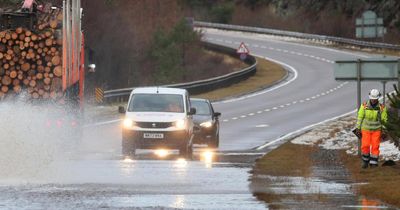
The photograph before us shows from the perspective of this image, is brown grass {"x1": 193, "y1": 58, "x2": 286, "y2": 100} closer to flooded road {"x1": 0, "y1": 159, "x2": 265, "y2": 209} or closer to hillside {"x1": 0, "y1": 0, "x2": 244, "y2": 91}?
hillside {"x1": 0, "y1": 0, "x2": 244, "y2": 91}

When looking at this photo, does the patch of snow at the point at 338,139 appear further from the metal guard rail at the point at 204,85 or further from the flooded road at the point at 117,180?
the metal guard rail at the point at 204,85

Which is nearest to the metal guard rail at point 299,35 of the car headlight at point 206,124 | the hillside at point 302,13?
the hillside at point 302,13

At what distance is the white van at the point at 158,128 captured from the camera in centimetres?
3109

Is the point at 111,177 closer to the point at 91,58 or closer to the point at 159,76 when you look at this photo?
the point at 91,58

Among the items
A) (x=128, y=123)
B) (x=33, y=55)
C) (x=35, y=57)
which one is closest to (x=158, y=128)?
(x=128, y=123)

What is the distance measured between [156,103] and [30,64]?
6496 millimetres

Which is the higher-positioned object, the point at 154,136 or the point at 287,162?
the point at 154,136

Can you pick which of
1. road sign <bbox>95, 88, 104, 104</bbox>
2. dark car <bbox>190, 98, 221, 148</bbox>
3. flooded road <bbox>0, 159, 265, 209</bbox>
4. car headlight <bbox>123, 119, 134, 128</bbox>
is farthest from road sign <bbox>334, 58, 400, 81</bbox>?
road sign <bbox>95, 88, 104, 104</bbox>

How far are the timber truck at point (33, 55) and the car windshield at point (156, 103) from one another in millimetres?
5208

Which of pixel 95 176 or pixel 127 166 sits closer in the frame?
pixel 95 176

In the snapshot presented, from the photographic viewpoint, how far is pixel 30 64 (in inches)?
1034

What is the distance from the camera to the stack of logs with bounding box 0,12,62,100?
26.1 m

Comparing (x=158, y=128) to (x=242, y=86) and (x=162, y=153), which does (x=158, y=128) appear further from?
(x=242, y=86)

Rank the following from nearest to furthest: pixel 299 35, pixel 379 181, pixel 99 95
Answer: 1. pixel 379 181
2. pixel 99 95
3. pixel 299 35
